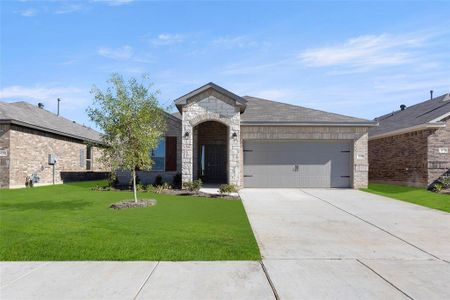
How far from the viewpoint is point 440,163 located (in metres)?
17.6

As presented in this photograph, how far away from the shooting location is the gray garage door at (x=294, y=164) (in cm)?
1803

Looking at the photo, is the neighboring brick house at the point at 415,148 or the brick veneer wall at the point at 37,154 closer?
the neighboring brick house at the point at 415,148

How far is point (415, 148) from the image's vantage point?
18.8m

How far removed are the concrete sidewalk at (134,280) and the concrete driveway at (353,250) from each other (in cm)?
47

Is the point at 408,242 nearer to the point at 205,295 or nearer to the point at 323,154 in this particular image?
the point at 205,295

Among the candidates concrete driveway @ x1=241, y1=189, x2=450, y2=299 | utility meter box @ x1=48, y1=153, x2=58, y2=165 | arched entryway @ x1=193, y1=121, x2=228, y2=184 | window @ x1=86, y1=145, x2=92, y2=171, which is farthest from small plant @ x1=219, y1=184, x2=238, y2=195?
window @ x1=86, y1=145, x2=92, y2=171

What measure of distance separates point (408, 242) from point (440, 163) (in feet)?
42.0

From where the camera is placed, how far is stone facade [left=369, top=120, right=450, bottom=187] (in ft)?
57.7

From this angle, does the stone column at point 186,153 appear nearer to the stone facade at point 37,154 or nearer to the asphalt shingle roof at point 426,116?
the stone facade at point 37,154

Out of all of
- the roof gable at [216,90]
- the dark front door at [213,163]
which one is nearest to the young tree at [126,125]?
the roof gable at [216,90]

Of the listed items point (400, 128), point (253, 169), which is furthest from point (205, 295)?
point (400, 128)

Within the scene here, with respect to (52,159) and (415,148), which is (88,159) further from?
(415,148)

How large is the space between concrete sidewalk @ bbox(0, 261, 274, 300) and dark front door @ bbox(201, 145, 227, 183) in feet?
52.0

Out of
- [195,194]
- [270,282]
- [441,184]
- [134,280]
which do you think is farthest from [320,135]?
[134,280]
